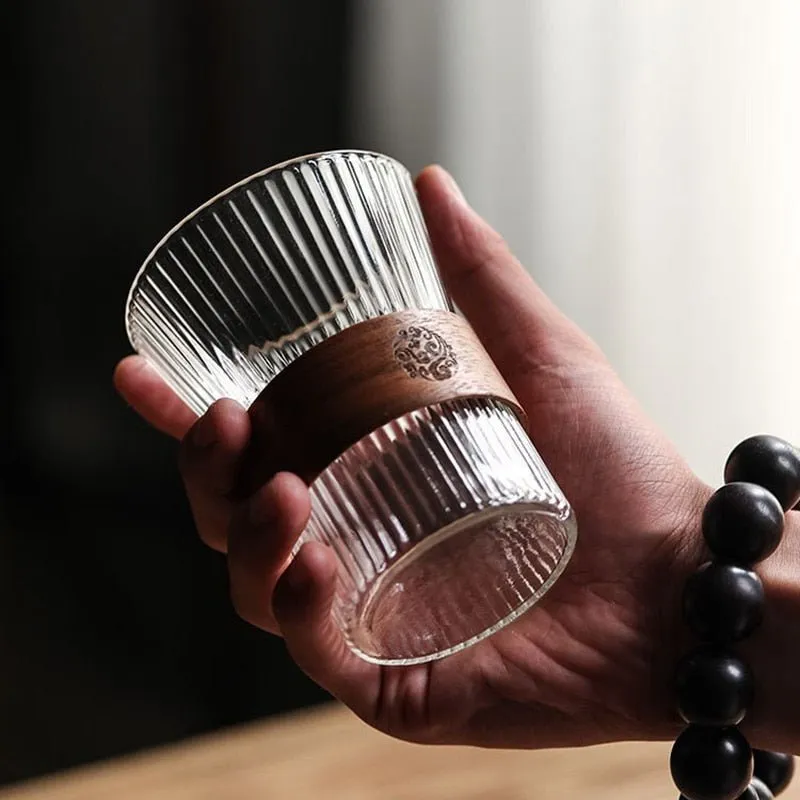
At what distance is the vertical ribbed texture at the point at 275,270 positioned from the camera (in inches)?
21.4

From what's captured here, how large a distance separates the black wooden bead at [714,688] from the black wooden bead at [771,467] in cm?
10

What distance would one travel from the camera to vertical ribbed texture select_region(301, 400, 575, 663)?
53 cm

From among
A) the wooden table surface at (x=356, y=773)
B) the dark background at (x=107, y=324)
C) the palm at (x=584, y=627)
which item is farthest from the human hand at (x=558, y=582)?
the dark background at (x=107, y=324)

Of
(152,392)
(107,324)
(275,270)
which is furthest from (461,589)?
(107,324)

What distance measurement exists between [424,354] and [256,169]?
0.71m

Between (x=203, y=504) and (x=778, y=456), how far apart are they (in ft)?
1.04

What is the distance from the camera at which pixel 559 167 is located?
1.33 meters

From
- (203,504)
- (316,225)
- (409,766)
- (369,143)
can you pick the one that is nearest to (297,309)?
(316,225)

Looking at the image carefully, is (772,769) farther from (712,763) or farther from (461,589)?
(461,589)

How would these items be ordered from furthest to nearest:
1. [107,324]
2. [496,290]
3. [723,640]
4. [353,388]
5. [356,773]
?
1. [107,324]
2. [356,773]
3. [496,290]
4. [723,640]
5. [353,388]

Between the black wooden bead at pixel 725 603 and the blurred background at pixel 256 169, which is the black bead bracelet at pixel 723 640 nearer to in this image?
the black wooden bead at pixel 725 603

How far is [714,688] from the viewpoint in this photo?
1.93 feet

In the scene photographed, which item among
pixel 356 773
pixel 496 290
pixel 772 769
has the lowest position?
pixel 356 773

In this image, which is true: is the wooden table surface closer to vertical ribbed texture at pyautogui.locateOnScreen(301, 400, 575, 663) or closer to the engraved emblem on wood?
vertical ribbed texture at pyautogui.locateOnScreen(301, 400, 575, 663)
